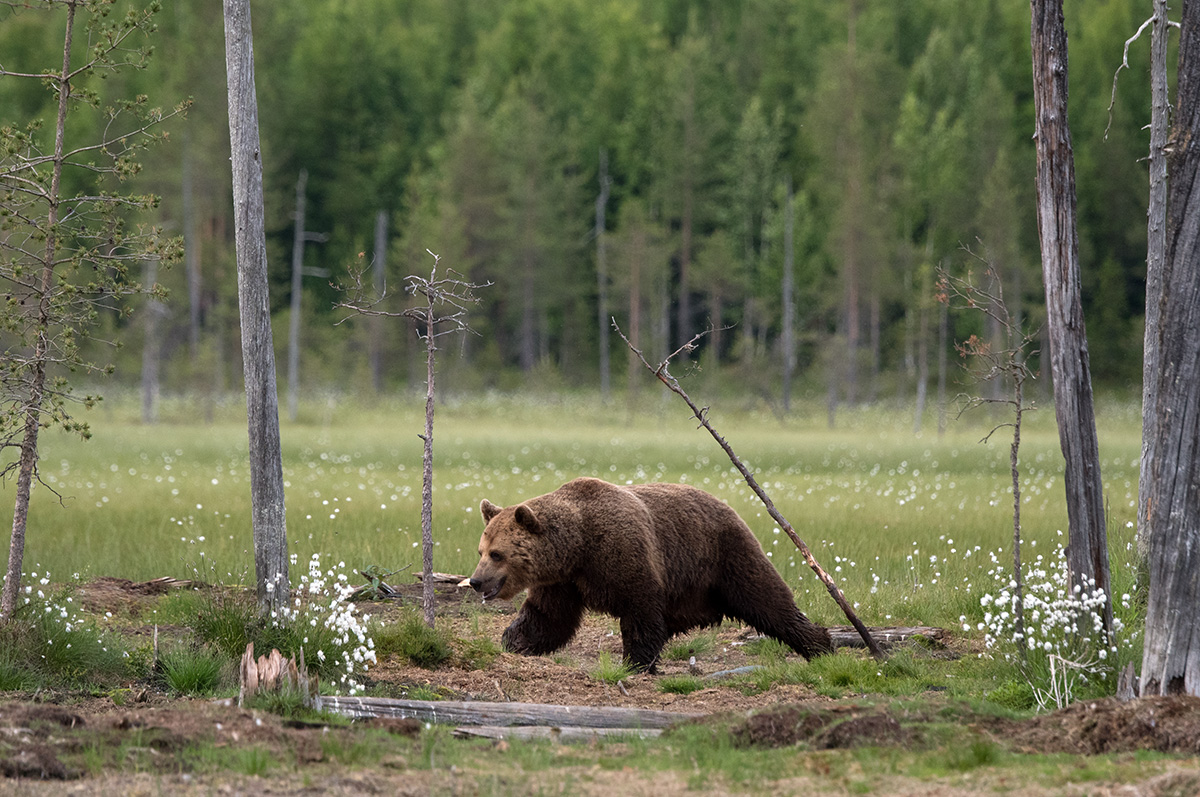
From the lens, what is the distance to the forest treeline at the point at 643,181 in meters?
49.2

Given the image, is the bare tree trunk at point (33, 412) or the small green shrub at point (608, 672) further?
the small green shrub at point (608, 672)

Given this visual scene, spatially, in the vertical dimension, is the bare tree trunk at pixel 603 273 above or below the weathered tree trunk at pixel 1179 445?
above

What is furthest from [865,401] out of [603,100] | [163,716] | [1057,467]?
[163,716]

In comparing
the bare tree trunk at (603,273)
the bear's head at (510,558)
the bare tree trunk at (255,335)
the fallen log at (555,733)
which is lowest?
the fallen log at (555,733)

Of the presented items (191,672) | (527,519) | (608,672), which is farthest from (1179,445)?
(191,672)

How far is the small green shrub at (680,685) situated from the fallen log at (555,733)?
1760 millimetres

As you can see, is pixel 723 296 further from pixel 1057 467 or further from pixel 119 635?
pixel 119 635

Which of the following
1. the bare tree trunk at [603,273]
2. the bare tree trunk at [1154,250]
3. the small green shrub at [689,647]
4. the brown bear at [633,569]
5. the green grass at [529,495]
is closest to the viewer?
the brown bear at [633,569]

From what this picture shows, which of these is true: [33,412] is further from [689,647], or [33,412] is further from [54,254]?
[689,647]

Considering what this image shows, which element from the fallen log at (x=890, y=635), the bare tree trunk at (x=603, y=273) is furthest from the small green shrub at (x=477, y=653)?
the bare tree trunk at (x=603, y=273)

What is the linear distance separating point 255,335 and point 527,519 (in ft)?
8.64

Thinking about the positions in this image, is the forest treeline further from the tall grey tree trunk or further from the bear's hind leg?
the bear's hind leg

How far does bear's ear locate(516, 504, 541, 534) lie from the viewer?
8598 millimetres

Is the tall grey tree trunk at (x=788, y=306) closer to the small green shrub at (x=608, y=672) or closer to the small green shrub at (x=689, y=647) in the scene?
the small green shrub at (x=689, y=647)
